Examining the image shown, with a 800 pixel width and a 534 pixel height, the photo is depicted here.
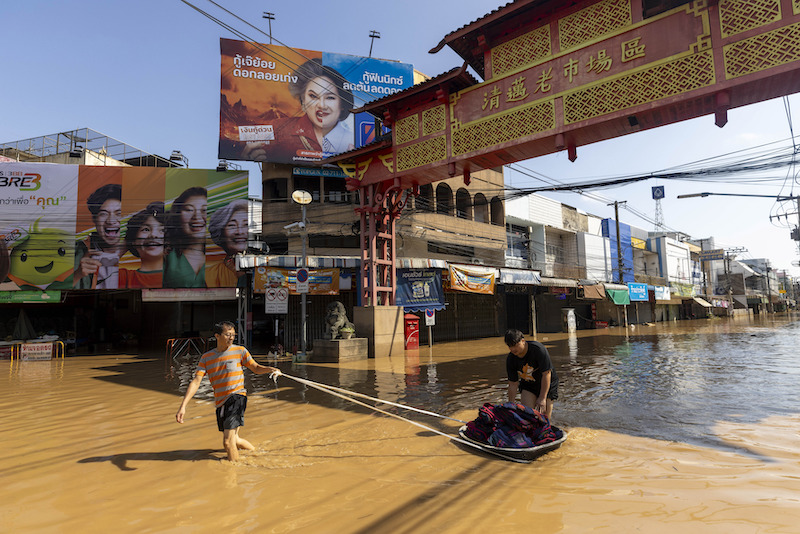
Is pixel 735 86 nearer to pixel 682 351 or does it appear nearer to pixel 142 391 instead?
pixel 682 351

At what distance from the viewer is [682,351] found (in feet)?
49.7

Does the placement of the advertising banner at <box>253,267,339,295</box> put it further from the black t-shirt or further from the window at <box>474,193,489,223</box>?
the window at <box>474,193,489,223</box>

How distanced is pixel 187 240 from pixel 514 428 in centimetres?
2036

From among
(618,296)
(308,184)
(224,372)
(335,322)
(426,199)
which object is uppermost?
(308,184)

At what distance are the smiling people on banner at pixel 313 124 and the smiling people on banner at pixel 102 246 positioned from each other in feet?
22.2

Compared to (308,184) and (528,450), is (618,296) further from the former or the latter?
(528,450)

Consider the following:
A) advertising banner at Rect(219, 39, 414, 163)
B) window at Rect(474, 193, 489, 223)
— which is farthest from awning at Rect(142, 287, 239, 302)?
window at Rect(474, 193, 489, 223)

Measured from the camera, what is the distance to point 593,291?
91.5 ft

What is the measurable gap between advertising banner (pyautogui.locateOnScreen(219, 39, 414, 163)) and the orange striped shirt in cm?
1817

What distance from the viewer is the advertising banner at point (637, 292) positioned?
106 feet

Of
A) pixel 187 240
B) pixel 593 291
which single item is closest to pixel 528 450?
pixel 187 240

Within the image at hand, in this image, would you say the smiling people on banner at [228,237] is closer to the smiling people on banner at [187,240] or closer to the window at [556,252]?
the smiling people on banner at [187,240]

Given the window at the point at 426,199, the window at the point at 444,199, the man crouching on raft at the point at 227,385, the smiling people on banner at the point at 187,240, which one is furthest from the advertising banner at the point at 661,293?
the man crouching on raft at the point at 227,385

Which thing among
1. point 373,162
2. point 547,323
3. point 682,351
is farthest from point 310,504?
point 547,323
